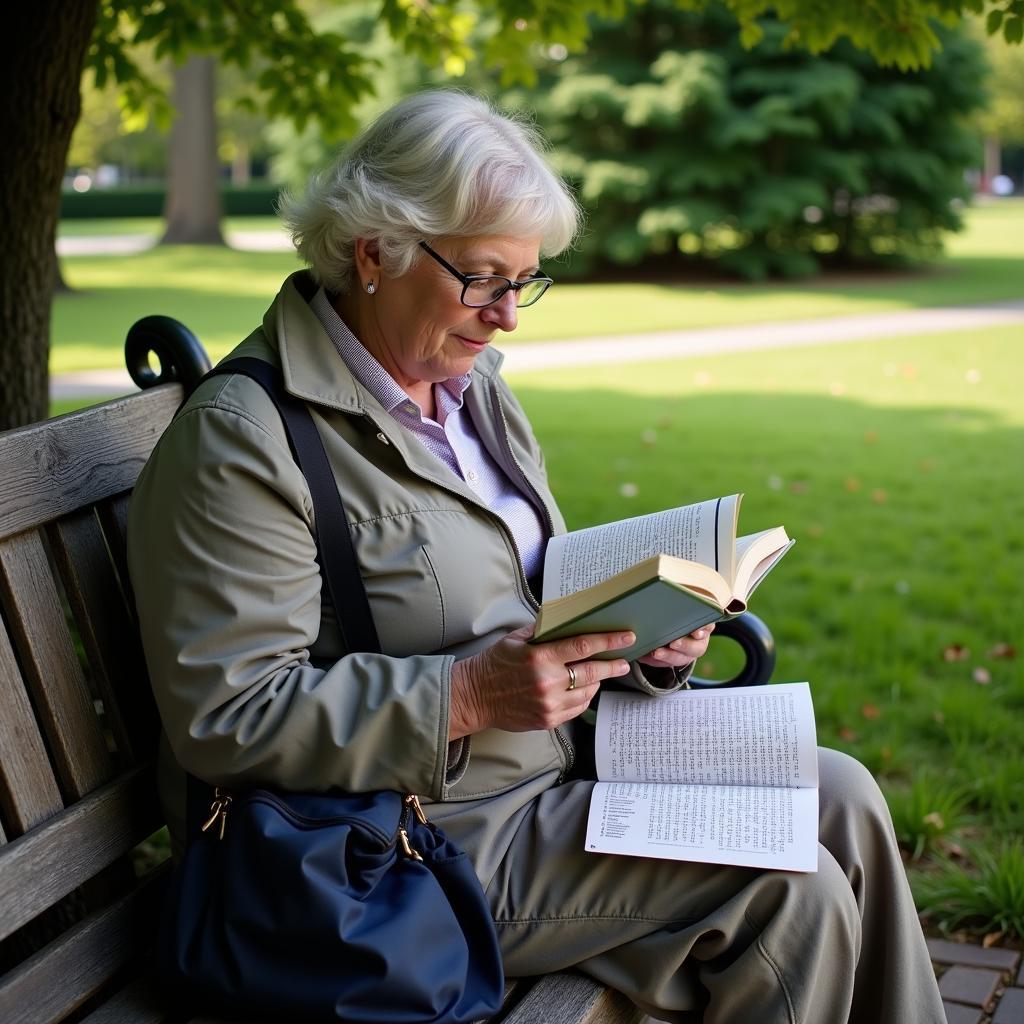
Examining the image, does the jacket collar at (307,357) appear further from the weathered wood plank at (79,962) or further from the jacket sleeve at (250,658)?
the weathered wood plank at (79,962)

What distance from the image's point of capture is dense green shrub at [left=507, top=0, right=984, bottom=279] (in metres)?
20.3

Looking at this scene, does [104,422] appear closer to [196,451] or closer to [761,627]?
[196,451]

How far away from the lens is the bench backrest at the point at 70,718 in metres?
1.90

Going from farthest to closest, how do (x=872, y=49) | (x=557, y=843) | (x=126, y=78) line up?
1. (x=126, y=78)
2. (x=872, y=49)
3. (x=557, y=843)

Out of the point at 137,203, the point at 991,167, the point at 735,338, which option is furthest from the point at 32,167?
the point at 991,167

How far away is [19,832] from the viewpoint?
1.93 m

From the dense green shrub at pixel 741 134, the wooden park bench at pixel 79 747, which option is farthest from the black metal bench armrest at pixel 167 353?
the dense green shrub at pixel 741 134

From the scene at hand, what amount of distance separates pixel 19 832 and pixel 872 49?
131 inches

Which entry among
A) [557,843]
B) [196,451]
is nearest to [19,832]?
[196,451]

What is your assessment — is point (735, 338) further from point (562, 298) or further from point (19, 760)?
point (19, 760)

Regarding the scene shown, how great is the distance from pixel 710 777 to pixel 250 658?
0.79 meters

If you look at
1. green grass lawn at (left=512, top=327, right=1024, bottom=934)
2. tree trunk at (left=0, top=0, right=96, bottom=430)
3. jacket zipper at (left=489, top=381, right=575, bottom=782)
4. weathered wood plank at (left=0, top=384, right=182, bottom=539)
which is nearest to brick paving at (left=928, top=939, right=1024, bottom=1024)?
green grass lawn at (left=512, top=327, right=1024, bottom=934)

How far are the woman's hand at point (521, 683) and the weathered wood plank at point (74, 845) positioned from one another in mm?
574

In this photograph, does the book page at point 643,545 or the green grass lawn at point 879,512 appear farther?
the green grass lawn at point 879,512
